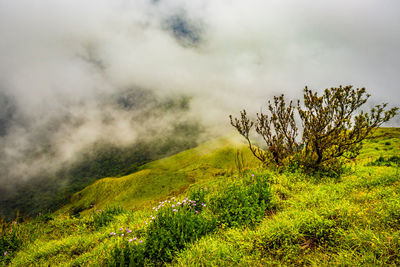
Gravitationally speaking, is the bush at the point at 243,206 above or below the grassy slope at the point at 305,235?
above

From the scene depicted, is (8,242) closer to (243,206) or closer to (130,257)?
(130,257)

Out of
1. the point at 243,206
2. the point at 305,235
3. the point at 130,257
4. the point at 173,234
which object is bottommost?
the point at 305,235

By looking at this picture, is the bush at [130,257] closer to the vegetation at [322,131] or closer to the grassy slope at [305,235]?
the grassy slope at [305,235]

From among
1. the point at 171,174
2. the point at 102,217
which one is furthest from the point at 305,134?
the point at 171,174

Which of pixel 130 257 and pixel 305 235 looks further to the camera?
pixel 130 257

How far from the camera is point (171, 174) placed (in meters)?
145

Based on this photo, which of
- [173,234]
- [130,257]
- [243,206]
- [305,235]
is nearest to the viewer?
[305,235]

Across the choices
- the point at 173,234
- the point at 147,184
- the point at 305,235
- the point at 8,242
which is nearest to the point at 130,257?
the point at 173,234

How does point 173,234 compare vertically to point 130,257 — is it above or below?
above

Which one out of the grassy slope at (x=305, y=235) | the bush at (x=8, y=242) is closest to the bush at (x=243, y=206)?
the grassy slope at (x=305, y=235)

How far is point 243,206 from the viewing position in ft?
17.4

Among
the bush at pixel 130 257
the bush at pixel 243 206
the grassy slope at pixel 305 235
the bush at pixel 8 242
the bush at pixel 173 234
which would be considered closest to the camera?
the grassy slope at pixel 305 235

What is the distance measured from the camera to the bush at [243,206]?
480 centimetres

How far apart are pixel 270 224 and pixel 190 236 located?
1850mm
